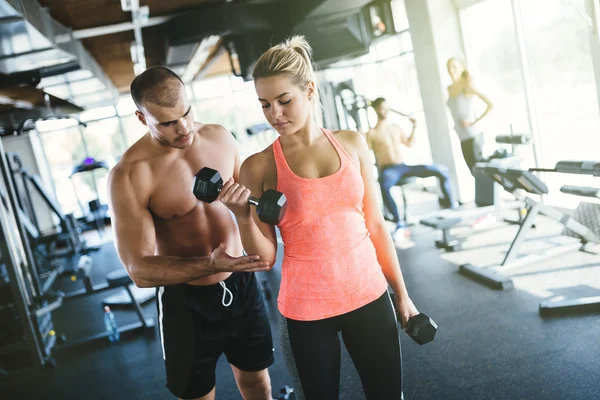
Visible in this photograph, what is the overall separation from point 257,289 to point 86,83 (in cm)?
474

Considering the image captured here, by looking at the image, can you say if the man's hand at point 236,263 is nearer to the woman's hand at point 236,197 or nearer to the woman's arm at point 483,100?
the woman's hand at point 236,197

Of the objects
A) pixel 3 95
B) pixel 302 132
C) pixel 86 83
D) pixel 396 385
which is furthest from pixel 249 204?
pixel 3 95

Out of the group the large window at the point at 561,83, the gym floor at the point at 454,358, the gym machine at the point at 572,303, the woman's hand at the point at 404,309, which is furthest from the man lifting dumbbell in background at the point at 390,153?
the woman's hand at the point at 404,309

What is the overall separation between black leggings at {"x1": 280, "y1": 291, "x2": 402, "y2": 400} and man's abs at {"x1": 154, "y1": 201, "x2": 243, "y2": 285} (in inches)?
19.8

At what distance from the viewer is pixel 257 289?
1.81 m

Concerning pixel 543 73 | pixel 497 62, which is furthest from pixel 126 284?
pixel 543 73

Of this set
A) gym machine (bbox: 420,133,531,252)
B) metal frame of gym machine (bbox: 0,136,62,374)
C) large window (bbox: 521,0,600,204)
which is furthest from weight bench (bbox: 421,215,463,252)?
metal frame of gym machine (bbox: 0,136,62,374)

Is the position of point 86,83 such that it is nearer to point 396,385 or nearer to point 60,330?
point 60,330

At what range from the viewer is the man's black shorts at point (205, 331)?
5.43 ft

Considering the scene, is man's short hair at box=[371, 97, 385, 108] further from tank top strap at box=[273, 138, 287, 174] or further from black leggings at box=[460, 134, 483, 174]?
tank top strap at box=[273, 138, 287, 174]

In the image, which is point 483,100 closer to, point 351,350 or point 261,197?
point 351,350

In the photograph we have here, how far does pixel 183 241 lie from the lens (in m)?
1.68

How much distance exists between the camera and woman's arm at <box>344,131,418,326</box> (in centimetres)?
133

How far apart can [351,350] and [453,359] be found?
1.48 metres
